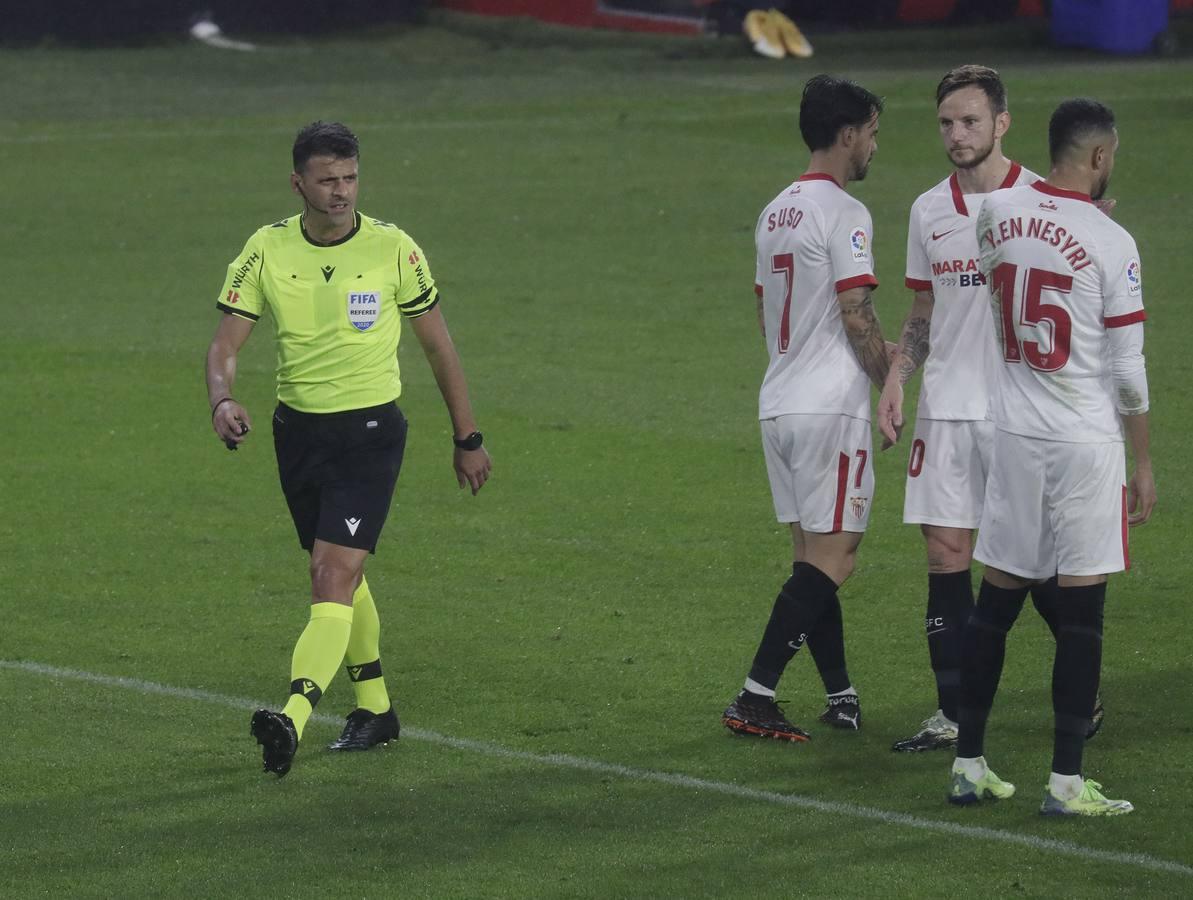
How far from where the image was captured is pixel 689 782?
668 cm

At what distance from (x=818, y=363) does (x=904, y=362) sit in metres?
0.30

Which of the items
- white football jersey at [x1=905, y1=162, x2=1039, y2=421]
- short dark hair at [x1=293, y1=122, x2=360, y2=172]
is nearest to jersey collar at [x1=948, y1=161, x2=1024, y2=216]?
white football jersey at [x1=905, y1=162, x2=1039, y2=421]

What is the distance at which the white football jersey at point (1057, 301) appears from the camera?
5938 mm

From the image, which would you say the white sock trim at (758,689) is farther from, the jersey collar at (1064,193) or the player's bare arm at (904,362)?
the jersey collar at (1064,193)

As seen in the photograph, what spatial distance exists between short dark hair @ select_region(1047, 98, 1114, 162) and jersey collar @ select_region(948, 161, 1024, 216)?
0.66m

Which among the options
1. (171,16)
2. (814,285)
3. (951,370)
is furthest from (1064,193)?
(171,16)

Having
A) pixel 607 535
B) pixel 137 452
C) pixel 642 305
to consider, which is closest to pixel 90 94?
pixel 642 305

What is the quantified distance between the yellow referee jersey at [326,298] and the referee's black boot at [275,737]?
3.78ft

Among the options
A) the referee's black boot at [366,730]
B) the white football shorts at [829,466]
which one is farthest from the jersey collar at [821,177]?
the referee's black boot at [366,730]

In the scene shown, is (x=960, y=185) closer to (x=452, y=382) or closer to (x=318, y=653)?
(x=452, y=382)

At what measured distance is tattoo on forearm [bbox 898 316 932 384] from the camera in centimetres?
688

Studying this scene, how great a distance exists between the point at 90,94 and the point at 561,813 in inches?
926

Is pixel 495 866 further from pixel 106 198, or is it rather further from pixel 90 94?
pixel 90 94

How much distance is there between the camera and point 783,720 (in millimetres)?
7105
